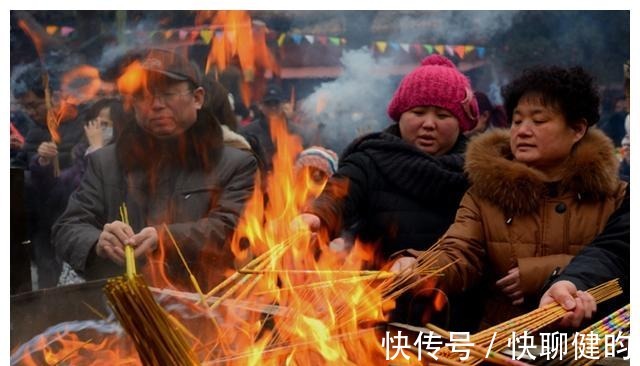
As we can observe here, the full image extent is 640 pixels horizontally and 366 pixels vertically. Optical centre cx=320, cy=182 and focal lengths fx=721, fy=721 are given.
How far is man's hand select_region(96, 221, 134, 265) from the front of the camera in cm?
335

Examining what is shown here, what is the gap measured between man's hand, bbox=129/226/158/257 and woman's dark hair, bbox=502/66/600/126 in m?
1.80

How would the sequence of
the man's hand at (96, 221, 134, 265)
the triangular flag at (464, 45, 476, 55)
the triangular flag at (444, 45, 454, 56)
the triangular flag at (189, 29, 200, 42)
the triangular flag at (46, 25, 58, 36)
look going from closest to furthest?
1. the man's hand at (96, 221, 134, 265)
2. the triangular flag at (46, 25, 58, 36)
3. the triangular flag at (189, 29, 200, 42)
4. the triangular flag at (444, 45, 454, 56)
5. the triangular flag at (464, 45, 476, 55)

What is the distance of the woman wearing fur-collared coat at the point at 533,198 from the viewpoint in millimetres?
2555

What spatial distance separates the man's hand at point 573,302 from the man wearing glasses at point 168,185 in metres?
1.71

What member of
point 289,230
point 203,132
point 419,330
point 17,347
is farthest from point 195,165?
point 419,330

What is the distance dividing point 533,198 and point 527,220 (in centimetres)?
9

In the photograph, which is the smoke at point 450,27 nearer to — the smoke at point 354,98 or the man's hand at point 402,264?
the smoke at point 354,98

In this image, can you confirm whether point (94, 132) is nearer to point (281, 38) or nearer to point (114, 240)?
point (114, 240)

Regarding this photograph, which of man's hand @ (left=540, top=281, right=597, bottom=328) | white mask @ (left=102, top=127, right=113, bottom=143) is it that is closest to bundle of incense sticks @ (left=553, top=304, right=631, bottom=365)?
man's hand @ (left=540, top=281, right=597, bottom=328)

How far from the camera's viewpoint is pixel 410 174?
293cm

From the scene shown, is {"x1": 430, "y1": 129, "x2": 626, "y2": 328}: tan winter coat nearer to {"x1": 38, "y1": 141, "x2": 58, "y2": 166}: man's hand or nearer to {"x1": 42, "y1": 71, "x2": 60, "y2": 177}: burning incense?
{"x1": 38, "y1": 141, "x2": 58, "y2": 166}: man's hand

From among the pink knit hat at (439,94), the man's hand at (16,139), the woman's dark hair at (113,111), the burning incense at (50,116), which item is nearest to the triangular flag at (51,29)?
the burning incense at (50,116)

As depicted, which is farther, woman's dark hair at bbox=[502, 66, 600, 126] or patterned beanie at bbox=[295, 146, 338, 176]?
patterned beanie at bbox=[295, 146, 338, 176]

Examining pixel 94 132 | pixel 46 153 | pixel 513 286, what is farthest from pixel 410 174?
pixel 46 153
